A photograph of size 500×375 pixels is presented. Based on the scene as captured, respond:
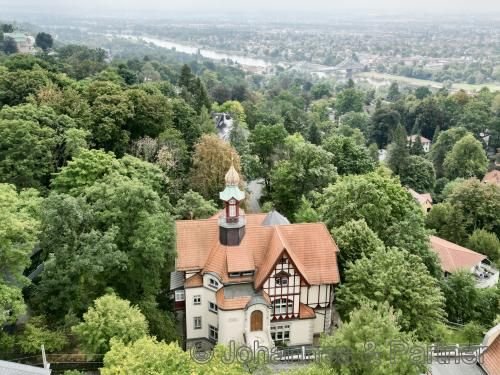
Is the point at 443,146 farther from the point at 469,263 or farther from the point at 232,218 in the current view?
the point at 232,218

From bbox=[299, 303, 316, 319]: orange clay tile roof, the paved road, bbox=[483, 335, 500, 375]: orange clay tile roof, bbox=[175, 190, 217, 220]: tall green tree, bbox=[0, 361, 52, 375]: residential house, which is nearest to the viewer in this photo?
bbox=[0, 361, 52, 375]: residential house

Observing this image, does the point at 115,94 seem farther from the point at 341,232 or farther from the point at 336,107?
the point at 336,107

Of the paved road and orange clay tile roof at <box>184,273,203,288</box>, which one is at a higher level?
orange clay tile roof at <box>184,273,203,288</box>

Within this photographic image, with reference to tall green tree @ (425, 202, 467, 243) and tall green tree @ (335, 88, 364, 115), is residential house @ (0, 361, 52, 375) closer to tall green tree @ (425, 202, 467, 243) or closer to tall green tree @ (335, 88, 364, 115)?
tall green tree @ (425, 202, 467, 243)

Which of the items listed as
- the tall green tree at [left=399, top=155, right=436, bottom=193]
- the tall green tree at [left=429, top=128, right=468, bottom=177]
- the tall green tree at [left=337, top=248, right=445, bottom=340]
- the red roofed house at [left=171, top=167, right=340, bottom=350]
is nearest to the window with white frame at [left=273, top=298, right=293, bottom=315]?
the red roofed house at [left=171, top=167, right=340, bottom=350]

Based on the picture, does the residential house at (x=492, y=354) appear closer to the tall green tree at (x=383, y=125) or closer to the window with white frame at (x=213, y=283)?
the window with white frame at (x=213, y=283)

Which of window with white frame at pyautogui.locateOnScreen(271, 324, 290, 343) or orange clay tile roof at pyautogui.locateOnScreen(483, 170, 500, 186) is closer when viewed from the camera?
window with white frame at pyautogui.locateOnScreen(271, 324, 290, 343)

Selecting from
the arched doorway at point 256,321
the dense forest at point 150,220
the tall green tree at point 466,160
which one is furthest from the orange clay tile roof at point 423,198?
the arched doorway at point 256,321
